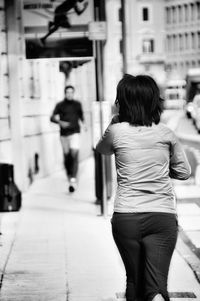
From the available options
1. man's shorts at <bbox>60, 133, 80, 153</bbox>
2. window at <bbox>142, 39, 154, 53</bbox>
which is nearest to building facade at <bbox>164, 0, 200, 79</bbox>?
window at <bbox>142, 39, 154, 53</bbox>

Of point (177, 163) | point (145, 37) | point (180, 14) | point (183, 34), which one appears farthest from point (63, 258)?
point (180, 14)

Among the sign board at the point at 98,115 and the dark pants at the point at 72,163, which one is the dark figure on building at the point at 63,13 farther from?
the dark pants at the point at 72,163

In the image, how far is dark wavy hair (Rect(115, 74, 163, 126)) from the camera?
163 inches

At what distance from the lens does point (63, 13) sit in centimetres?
1159

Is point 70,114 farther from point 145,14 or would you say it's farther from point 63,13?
point 145,14

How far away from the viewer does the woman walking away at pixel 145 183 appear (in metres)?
4.10

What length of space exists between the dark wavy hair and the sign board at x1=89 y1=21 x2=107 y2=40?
6.01 metres

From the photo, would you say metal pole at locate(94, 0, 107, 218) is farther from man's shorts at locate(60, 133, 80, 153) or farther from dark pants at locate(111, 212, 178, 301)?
dark pants at locate(111, 212, 178, 301)

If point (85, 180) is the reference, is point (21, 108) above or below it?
above

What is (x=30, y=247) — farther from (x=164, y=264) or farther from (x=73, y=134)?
(x=73, y=134)

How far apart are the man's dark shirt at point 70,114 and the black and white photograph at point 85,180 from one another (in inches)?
0.7

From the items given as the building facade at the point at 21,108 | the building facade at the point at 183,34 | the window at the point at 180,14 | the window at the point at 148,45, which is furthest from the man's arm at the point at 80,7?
the window at the point at 180,14

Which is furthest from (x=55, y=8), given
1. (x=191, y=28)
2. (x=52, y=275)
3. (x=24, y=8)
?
(x=191, y=28)

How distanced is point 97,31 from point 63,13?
159cm
